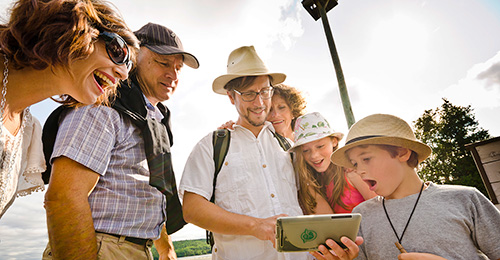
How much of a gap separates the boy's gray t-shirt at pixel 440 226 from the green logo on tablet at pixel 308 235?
58cm

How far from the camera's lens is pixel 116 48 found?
1698 millimetres

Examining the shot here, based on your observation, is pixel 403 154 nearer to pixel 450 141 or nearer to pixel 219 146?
pixel 219 146

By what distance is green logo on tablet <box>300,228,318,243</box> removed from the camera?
66.1 inches

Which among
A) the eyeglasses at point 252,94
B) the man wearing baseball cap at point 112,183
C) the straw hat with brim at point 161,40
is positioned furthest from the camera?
the eyeglasses at point 252,94

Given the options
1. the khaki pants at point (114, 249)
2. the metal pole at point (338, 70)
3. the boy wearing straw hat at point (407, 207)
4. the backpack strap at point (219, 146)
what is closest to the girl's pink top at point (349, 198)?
the boy wearing straw hat at point (407, 207)

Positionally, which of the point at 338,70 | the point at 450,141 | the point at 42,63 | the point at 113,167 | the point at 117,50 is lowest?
the point at 450,141

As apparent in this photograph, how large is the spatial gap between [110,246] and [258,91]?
1.85 metres

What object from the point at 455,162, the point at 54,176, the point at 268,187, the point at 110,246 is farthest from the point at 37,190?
the point at 455,162

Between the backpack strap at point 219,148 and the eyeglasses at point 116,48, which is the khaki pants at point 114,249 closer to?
the backpack strap at point 219,148

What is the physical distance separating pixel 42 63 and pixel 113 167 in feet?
2.62

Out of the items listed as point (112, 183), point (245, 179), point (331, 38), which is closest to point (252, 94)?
point (245, 179)

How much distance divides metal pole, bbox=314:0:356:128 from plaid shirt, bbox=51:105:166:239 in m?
3.97

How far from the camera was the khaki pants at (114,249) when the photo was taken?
65.4 inches

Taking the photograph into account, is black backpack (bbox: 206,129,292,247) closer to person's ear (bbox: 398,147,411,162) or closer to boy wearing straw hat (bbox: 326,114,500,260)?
boy wearing straw hat (bbox: 326,114,500,260)
